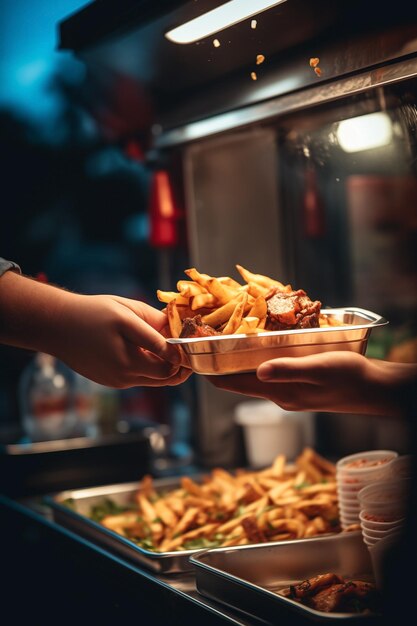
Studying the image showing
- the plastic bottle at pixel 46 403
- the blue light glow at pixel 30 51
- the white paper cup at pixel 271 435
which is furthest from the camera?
the plastic bottle at pixel 46 403

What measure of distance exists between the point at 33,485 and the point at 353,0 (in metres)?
1.89

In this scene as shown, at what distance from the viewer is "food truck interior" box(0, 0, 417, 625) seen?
1.79m

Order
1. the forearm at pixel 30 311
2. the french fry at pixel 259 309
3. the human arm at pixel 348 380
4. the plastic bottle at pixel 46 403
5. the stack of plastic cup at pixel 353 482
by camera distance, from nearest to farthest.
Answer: the human arm at pixel 348 380 < the french fry at pixel 259 309 < the forearm at pixel 30 311 < the stack of plastic cup at pixel 353 482 < the plastic bottle at pixel 46 403

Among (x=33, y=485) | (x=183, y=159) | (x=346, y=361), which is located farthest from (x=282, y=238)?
(x=346, y=361)

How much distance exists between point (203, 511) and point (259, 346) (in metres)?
0.89

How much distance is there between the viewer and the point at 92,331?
1.69 metres

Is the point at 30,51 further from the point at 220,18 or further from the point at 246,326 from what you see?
the point at 246,326

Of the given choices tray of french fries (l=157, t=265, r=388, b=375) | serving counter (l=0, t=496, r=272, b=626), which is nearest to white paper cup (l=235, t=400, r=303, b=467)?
serving counter (l=0, t=496, r=272, b=626)

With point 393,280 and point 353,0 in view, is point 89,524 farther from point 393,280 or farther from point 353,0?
point 353,0

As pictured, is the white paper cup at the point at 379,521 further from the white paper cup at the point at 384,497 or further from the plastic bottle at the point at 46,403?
the plastic bottle at the point at 46,403

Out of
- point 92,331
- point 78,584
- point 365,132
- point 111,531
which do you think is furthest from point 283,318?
point 78,584

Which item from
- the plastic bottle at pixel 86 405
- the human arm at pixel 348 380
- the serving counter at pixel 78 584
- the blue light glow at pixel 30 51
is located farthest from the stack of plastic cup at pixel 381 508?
the plastic bottle at pixel 86 405

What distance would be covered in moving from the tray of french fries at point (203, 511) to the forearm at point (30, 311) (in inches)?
21.2

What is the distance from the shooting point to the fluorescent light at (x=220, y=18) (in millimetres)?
1716
